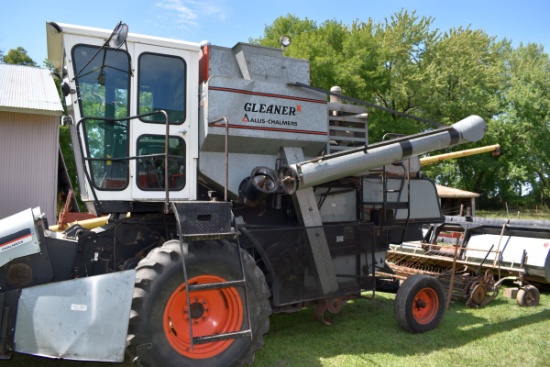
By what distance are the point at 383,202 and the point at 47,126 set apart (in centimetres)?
930

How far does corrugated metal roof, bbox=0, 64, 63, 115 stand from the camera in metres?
11.3

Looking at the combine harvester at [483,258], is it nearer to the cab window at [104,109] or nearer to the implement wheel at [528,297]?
the implement wheel at [528,297]

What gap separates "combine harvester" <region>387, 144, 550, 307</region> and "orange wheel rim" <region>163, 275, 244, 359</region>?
403 centimetres

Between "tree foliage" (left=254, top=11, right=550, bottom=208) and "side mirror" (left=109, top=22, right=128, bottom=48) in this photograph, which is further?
"tree foliage" (left=254, top=11, right=550, bottom=208)

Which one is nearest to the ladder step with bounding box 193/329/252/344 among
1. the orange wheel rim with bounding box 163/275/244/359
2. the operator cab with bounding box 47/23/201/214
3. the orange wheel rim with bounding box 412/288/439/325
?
the orange wheel rim with bounding box 163/275/244/359

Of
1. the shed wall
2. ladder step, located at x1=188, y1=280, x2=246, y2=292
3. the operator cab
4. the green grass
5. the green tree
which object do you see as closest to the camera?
ladder step, located at x1=188, y1=280, x2=246, y2=292

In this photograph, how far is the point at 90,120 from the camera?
4.91 m

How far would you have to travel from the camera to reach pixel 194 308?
15.1ft

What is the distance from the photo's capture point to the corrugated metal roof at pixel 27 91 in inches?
444

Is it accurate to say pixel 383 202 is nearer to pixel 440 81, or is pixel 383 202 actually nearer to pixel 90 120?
pixel 90 120

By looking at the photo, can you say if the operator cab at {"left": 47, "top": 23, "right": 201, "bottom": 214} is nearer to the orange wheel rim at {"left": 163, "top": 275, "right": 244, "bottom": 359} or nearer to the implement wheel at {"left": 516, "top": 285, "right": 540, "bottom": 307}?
the orange wheel rim at {"left": 163, "top": 275, "right": 244, "bottom": 359}

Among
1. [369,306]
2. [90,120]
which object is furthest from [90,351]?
[369,306]

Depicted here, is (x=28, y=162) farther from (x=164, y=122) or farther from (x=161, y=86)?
(x=164, y=122)

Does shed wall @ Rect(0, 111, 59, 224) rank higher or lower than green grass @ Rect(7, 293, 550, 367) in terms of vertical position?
higher
